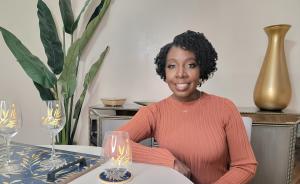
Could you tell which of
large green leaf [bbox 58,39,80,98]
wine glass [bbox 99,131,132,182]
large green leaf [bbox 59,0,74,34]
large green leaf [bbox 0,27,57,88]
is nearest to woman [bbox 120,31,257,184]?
wine glass [bbox 99,131,132,182]

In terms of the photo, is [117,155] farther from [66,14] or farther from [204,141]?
[66,14]

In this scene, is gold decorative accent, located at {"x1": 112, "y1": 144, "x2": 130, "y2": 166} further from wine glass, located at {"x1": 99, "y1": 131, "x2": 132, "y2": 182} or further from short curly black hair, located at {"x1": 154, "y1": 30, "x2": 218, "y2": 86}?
short curly black hair, located at {"x1": 154, "y1": 30, "x2": 218, "y2": 86}

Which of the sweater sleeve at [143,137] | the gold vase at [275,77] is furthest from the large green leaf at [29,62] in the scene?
the gold vase at [275,77]

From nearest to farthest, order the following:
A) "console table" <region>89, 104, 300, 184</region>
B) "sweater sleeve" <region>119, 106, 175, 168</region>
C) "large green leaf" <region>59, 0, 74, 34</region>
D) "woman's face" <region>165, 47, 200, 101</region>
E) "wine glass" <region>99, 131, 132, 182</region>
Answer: "wine glass" <region>99, 131, 132, 182</region>, "sweater sleeve" <region>119, 106, 175, 168</region>, "woman's face" <region>165, 47, 200, 101</region>, "console table" <region>89, 104, 300, 184</region>, "large green leaf" <region>59, 0, 74, 34</region>

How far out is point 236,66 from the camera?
2.15 meters

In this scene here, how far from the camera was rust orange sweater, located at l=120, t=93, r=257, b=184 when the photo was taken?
1082 millimetres

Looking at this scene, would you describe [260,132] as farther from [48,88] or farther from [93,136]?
[48,88]

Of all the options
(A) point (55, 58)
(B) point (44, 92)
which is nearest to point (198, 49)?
(A) point (55, 58)

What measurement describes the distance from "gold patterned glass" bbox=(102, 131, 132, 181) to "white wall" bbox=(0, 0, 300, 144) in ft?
5.00

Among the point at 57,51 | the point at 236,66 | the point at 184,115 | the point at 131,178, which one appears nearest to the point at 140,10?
the point at 57,51

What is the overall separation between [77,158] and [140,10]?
1.65 m

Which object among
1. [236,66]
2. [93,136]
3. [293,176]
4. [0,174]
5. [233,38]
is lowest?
[293,176]

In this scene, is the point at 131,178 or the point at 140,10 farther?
the point at 140,10

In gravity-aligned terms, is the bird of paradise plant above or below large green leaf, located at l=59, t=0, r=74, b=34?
below
